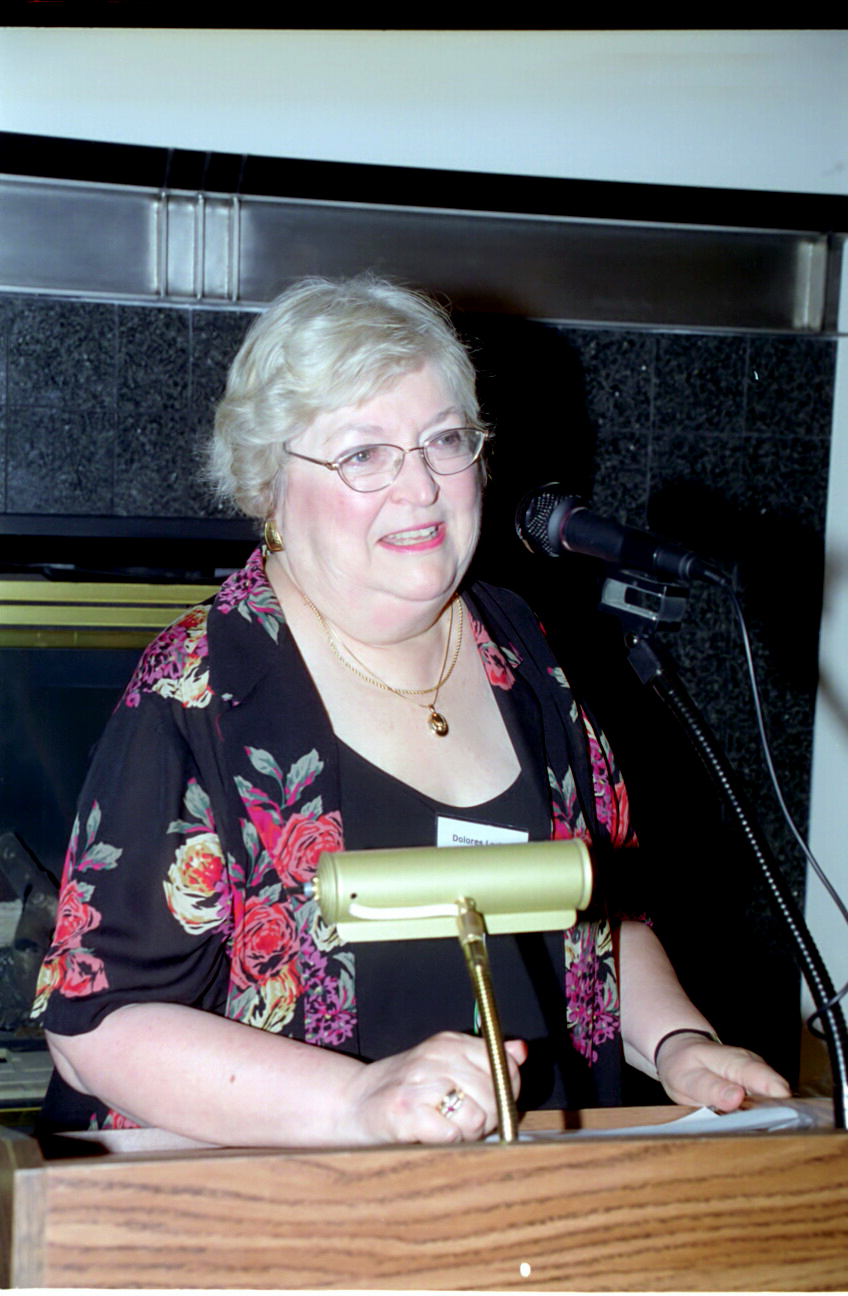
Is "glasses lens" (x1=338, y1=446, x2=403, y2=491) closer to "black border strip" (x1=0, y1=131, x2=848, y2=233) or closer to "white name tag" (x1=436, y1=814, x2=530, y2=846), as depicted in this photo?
"white name tag" (x1=436, y1=814, x2=530, y2=846)

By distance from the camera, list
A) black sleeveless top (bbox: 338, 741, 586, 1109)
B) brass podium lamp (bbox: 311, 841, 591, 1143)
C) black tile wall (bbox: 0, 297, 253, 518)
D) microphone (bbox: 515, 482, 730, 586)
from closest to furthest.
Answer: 1. brass podium lamp (bbox: 311, 841, 591, 1143)
2. microphone (bbox: 515, 482, 730, 586)
3. black sleeveless top (bbox: 338, 741, 586, 1109)
4. black tile wall (bbox: 0, 297, 253, 518)

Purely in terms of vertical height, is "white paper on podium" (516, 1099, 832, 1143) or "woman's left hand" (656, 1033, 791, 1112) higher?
"white paper on podium" (516, 1099, 832, 1143)

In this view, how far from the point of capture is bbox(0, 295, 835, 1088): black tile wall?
8.47 ft

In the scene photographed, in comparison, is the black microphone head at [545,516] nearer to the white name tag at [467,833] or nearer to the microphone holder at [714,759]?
the microphone holder at [714,759]

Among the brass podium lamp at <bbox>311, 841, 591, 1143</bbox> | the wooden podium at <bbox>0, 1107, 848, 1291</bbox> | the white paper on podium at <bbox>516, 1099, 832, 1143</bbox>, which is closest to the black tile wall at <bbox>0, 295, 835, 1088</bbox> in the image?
the white paper on podium at <bbox>516, 1099, 832, 1143</bbox>

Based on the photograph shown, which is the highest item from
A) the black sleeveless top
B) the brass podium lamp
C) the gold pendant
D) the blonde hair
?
the blonde hair

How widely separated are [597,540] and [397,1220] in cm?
63

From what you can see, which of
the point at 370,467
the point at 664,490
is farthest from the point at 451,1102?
the point at 664,490

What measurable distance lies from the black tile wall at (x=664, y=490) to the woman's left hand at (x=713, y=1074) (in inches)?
59.6

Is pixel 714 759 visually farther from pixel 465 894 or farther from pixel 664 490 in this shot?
pixel 664 490

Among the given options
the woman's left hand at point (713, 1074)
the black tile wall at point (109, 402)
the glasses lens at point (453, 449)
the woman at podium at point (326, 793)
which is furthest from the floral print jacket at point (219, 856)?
the black tile wall at point (109, 402)

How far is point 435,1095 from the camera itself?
2.73 feet

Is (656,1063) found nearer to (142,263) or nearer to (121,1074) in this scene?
(121,1074)

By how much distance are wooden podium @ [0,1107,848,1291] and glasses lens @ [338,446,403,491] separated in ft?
2.50
